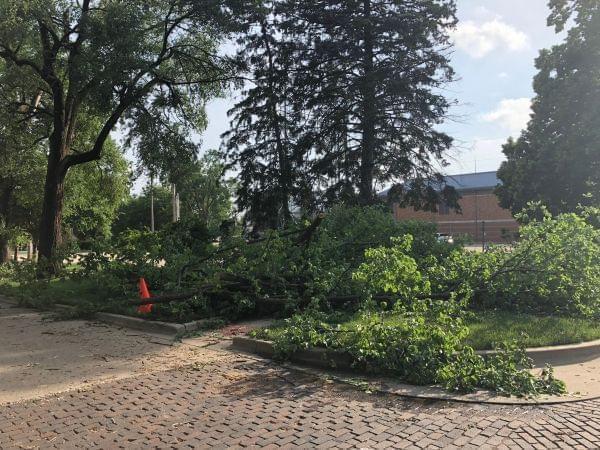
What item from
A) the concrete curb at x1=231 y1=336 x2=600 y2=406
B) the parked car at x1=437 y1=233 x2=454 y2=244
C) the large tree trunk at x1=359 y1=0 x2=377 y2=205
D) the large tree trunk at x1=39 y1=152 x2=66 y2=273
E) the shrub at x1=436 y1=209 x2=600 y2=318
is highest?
the large tree trunk at x1=359 y1=0 x2=377 y2=205

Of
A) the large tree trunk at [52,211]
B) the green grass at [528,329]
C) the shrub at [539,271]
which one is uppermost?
the large tree trunk at [52,211]

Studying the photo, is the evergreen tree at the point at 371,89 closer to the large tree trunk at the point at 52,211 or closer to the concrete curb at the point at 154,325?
the large tree trunk at the point at 52,211

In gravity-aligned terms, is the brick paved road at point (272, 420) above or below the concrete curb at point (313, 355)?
below

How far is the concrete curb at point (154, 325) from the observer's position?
8.90m

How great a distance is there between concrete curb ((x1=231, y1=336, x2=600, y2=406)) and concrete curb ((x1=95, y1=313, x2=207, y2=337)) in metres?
1.55

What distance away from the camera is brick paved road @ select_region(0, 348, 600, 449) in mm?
4281

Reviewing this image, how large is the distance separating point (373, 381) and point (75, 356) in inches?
172

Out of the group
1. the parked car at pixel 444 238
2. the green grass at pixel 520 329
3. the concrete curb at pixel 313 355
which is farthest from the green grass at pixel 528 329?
the parked car at pixel 444 238

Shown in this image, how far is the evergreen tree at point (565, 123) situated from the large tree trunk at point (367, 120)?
8.76 m

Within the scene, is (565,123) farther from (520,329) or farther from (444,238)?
(520,329)

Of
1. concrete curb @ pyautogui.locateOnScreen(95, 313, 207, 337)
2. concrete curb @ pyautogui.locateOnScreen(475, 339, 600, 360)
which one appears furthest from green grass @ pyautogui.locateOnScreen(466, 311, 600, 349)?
concrete curb @ pyautogui.locateOnScreen(95, 313, 207, 337)

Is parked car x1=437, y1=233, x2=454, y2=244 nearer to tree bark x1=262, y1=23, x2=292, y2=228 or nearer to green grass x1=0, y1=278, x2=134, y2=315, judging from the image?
green grass x1=0, y1=278, x2=134, y2=315

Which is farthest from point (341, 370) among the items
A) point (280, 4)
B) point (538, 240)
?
point (280, 4)

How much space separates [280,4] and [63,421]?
738 inches
